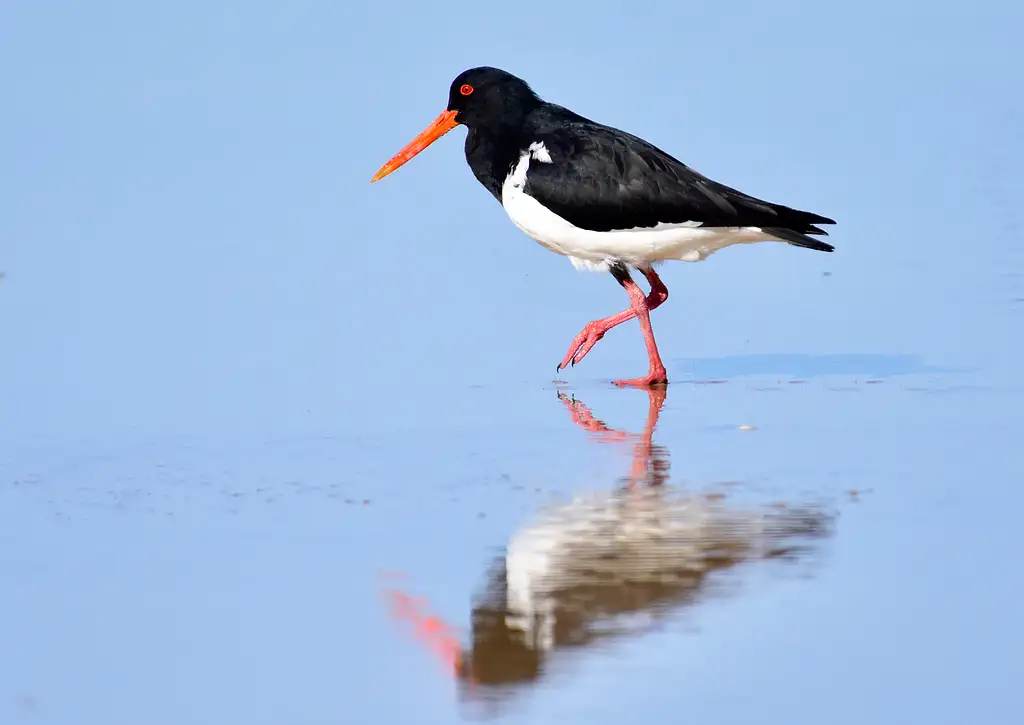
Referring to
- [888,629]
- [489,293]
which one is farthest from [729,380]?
[888,629]

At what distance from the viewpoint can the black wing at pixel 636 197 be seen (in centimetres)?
808

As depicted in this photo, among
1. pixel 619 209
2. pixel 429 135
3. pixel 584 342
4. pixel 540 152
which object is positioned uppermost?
pixel 429 135

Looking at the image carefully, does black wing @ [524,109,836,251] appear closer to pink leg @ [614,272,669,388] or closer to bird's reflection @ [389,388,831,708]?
pink leg @ [614,272,669,388]

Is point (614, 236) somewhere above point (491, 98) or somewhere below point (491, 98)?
below

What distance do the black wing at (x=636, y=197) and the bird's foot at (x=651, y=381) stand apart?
0.75 m

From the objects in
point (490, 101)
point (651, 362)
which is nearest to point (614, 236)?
point (651, 362)

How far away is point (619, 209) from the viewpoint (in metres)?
8.12

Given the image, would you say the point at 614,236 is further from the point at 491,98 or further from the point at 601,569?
the point at 601,569

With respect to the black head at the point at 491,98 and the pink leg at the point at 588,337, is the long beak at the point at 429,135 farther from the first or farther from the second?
the pink leg at the point at 588,337

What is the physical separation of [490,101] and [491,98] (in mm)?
19

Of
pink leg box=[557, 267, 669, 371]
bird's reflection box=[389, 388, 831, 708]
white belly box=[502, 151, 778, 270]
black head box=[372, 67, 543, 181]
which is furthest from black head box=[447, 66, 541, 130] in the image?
bird's reflection box=[389, 388, 831, 708]

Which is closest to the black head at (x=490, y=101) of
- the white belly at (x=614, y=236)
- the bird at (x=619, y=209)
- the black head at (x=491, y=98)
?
the black head at (x=491, y=98)

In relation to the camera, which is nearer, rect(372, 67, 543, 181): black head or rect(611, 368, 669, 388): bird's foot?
rect(611, 368, 669, 388): bird's foot

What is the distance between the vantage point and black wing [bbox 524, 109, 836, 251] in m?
8.08
